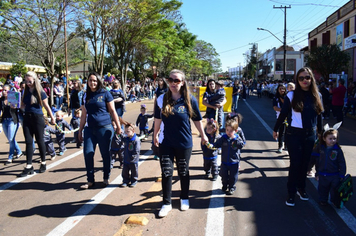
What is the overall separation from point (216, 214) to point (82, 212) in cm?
186

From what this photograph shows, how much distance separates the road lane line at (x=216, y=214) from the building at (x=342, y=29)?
19.5m

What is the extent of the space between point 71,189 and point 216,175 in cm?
254

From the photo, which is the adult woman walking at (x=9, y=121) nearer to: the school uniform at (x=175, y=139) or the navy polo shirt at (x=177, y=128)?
the school uniform at (x=175, y=139)

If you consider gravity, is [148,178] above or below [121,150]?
below

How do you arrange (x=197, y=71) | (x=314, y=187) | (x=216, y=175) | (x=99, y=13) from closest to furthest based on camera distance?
(x=314, y=187) → (x=216, y=175) → (x=99, y=13) → (x=197, y=71)

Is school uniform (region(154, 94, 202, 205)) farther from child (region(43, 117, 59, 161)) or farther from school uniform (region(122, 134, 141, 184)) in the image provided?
child (region(43, 117, 59, 161))

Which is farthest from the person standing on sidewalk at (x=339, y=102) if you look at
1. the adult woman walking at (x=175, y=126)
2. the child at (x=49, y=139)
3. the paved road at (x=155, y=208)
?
the child at (x=49, y=139)

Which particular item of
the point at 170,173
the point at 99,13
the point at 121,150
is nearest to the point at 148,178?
the point at 121,150

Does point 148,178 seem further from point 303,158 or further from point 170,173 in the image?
point 303,158

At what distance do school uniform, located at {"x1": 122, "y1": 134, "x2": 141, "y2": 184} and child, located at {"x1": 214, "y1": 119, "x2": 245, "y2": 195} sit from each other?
1.40 metres

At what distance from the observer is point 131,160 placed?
5184mm

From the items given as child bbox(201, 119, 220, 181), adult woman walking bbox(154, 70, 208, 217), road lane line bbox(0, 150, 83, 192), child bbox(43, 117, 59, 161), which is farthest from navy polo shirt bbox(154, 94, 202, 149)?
child bbox(43, 117, 59, 161)

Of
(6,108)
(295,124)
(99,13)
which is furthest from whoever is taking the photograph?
(99,13)

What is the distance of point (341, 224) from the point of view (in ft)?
12.5
